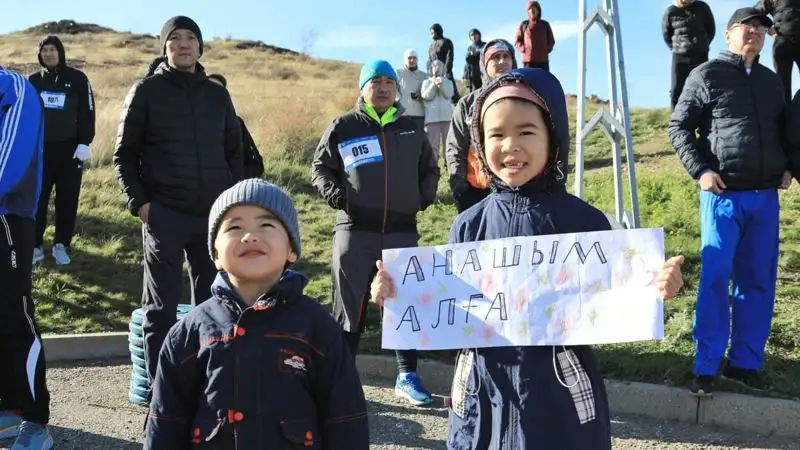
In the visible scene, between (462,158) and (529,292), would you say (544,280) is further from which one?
(462,158)

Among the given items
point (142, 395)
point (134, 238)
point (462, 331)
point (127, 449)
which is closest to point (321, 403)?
point (462, 331)

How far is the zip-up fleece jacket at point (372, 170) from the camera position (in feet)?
16.7

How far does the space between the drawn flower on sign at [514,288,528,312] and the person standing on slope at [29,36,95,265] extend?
7.09 metres

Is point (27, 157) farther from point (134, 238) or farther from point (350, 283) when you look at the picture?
point (134, 238)

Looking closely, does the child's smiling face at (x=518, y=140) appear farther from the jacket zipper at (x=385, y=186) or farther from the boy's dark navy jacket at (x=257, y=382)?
the jacket zipper at (x=385, y=186)

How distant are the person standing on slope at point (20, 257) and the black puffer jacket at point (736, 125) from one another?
3.88 m

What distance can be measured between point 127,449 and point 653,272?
3.27m

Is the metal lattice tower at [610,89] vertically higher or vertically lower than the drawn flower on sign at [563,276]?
higher

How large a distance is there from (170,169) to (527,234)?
2.80 m

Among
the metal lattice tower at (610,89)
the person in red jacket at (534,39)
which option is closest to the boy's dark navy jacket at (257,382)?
the metal lattice tower at (610,89)

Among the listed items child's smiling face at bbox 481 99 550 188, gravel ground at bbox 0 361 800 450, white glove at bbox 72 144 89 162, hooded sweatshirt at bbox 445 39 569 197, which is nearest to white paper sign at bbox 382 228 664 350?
child's smiling face at bbox 481 99 550 188

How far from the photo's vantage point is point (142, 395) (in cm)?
526

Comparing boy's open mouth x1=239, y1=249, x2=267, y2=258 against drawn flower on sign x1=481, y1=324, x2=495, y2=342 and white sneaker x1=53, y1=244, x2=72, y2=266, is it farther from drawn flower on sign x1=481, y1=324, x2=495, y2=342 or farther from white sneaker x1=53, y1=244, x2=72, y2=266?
white sneaker x1=53, y1=244, x2=72, y2=266

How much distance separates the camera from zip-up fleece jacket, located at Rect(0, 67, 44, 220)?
4078 millimetres
